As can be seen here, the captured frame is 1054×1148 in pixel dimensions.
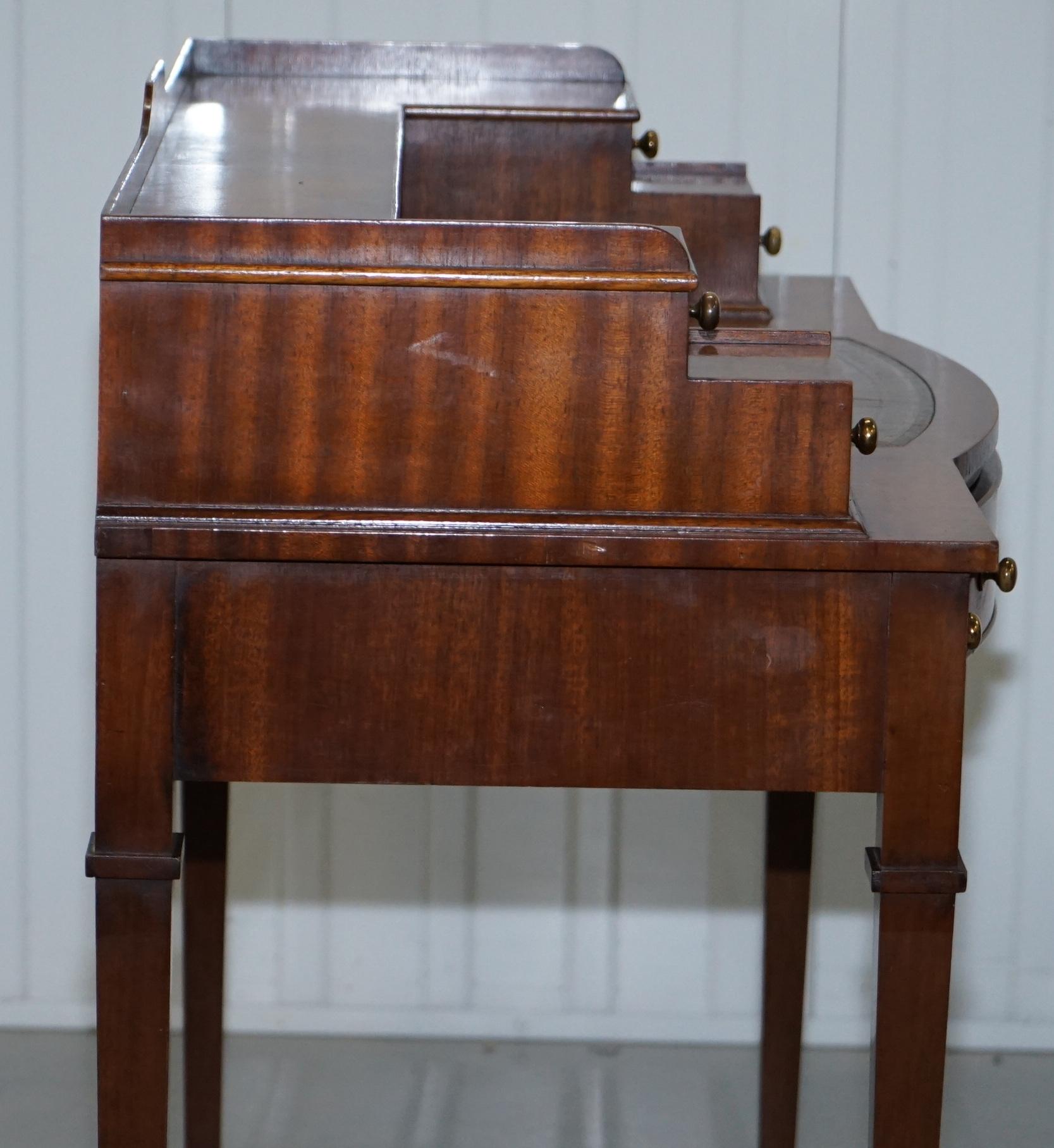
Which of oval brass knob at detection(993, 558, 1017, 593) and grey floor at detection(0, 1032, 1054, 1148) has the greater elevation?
oval brass knob at detection(993, 558, 1017, 593)

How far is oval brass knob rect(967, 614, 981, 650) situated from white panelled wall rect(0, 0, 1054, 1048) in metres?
1.27

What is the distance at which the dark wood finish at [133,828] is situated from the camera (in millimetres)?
1050

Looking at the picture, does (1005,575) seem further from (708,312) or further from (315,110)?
(315,110)

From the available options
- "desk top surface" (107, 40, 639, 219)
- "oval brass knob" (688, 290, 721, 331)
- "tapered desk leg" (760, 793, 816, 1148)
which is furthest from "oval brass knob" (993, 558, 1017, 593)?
"tapered desk leg" (760, 793, 816, 1148)

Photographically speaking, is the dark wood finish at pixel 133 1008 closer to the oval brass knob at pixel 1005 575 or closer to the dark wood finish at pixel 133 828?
the dark wood finish at pixel 133 828

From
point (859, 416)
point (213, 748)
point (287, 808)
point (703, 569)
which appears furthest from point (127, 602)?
point (287, 808)

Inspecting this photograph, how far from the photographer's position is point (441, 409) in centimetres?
105

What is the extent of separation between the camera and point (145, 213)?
1037mm

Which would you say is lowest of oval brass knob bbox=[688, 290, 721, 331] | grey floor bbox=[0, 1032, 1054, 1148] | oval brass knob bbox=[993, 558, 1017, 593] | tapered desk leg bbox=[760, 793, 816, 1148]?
grey floor bbox=[0, 1032, 1054, 1148]

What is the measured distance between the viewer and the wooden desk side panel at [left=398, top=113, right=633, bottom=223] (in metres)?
Result: 1.52

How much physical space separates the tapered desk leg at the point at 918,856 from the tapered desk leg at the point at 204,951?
3.00ft

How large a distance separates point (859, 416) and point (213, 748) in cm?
62

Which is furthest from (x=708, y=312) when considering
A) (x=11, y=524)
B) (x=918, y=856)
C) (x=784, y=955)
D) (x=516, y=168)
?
(x=11, y=524)

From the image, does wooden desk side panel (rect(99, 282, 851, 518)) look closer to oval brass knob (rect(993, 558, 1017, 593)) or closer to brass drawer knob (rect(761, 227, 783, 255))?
oval brass knob (rect(993, 558, 1017, 593))
